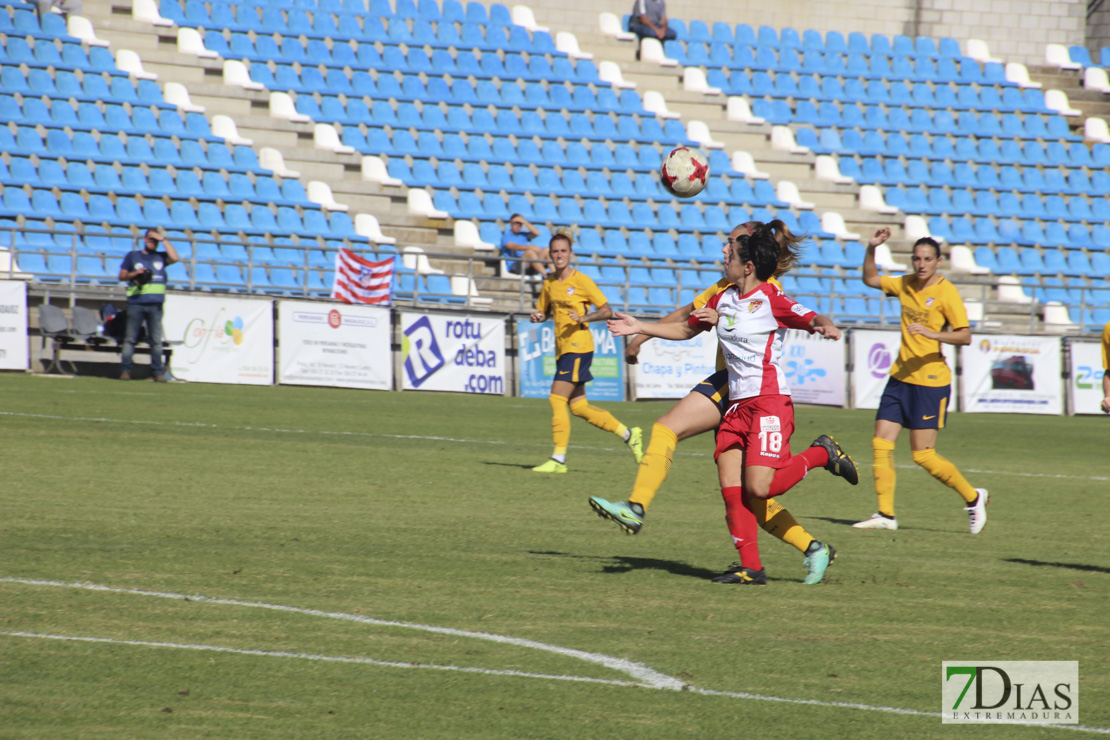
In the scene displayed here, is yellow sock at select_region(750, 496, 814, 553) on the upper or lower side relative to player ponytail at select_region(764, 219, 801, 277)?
lower

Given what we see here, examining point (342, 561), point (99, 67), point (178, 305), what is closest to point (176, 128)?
point (99, 67)

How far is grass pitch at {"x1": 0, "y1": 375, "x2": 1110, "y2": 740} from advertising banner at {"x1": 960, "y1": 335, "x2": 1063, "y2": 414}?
10472mm

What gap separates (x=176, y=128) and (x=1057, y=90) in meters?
25.3

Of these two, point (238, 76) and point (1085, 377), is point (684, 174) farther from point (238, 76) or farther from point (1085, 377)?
point (238, 76)

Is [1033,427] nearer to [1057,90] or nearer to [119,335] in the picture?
[119,335]

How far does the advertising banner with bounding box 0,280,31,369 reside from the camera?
19.9 meters

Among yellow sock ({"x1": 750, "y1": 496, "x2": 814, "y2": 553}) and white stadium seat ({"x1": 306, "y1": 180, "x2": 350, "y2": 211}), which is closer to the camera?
yellow sock ({"x1": 750, "y1": 496, "x2": 814, "y2": 553})

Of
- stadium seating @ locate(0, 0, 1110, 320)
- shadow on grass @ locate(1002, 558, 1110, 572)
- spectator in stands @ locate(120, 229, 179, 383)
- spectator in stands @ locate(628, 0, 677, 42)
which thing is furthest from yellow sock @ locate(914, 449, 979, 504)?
spectator in stands @ locate(628, 0, 677, 42)

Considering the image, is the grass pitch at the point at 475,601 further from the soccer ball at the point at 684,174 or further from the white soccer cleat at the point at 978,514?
the soccer ball at the point at 684,174

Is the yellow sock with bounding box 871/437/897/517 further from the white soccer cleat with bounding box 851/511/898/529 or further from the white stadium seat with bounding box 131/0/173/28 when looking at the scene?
the white stadium seat with bounding box 131/0/173/28

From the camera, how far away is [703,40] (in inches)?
1329

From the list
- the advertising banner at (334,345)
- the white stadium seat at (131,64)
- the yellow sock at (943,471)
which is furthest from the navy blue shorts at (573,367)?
the white stadium seat at (131,64)

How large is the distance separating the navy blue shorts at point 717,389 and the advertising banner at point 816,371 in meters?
14.8

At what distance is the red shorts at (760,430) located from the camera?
6703 millimetres
